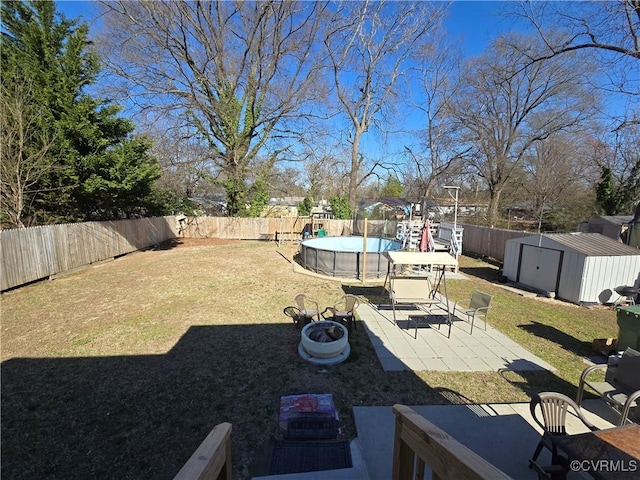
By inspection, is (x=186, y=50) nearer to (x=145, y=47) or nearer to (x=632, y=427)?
(x=145, y=47)

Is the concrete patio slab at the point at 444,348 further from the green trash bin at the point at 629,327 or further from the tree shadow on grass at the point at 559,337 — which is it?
the green trash bin at the point at 629,327

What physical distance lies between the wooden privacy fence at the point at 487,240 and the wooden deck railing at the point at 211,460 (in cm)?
1564

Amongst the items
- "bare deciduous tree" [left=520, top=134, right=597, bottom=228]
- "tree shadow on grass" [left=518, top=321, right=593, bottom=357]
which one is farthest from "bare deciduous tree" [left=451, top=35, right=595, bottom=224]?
"tree shadow on grass" [left=518, top=321, right=593, bottom=357]

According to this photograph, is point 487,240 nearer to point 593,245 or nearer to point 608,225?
point 608,225

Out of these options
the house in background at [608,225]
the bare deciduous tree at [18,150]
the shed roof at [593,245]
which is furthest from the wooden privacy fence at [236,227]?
the house in background at [608,225]

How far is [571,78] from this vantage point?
1911cm

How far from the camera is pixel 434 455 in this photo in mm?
1269

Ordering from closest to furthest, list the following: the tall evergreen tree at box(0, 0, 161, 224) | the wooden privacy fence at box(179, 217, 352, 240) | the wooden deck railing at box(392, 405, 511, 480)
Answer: the wooden deck railing at box(392, 405, 511, 480) < the tall evergreen tree at box(0, 0, 161, 224) < the wooden privacy fence at box(179, 217, 352, 240)

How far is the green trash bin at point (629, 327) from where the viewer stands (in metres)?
4.64

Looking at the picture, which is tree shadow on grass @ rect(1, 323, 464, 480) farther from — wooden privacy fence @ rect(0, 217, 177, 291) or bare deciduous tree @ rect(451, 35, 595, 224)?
bare deciduous tree @ rect(451, 35, 595, 224)

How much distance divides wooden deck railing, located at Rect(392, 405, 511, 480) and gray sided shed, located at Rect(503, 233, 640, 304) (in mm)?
9926

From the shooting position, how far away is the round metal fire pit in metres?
5.05

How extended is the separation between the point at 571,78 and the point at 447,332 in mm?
22613

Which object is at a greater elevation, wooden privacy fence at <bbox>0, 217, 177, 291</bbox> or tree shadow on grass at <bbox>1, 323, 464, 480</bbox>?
wooden privacy fence at <bbox>0, 217, 177, 291</bbox>
